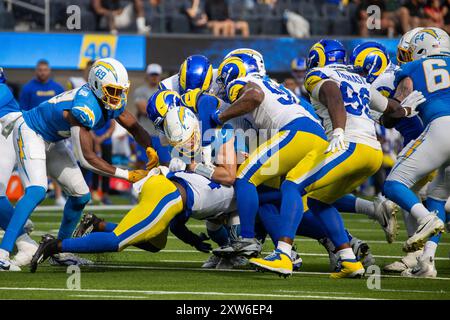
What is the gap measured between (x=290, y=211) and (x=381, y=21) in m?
11.9

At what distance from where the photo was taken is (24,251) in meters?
8.62

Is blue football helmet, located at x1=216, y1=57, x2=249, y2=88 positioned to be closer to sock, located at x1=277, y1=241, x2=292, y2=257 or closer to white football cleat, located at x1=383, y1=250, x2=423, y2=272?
sock, located at x1=277, y1=241, x2=292, y2=257

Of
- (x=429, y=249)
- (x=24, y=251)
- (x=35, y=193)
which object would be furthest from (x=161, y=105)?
(x=429, y=249)

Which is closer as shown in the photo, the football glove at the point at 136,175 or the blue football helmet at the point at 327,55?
the football glove at the point at 136,175

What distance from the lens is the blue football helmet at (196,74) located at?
886 cm

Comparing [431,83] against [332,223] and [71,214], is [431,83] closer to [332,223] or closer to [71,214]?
[332,223]

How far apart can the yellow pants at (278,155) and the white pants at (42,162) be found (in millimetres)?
1536

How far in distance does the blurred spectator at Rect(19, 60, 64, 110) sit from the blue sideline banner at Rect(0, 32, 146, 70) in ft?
9.52

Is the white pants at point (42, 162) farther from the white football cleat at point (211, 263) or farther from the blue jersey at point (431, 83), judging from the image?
the blue jersey at point (431, 83)

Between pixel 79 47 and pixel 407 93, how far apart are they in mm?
10065

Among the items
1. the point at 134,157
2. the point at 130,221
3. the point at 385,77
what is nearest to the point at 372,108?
the point at 385,77

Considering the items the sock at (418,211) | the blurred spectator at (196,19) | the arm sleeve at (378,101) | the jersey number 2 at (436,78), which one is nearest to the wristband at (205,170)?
the arm sleeve at (378,101)

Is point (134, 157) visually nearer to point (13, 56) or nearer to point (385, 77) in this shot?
point (13, 56)
